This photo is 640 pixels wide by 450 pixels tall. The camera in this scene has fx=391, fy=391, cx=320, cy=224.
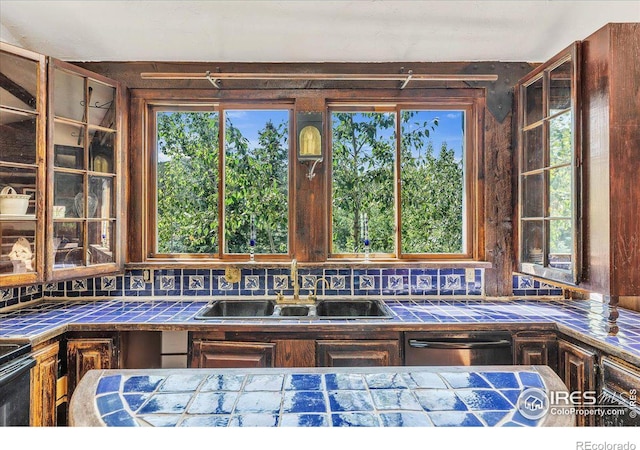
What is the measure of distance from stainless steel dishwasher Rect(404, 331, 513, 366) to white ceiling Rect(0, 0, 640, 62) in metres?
1.87

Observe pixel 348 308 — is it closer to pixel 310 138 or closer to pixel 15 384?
pixel 310 138

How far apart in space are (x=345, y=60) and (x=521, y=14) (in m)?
1.12

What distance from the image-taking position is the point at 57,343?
210 cm

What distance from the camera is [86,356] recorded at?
2.18 metres

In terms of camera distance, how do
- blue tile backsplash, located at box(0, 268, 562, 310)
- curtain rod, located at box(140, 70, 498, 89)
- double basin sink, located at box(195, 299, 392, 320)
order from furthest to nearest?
blue tile backsplash, located at box(0, 268, 562, 310), double basin sink, located at box(195, 299, 392, 320), curtain rod, located at box(140, 70, 498, 89)

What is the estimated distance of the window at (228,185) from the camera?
289 cm

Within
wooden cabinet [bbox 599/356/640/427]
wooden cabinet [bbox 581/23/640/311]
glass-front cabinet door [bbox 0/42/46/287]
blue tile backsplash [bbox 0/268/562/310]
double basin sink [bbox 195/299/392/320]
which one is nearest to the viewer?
wooden cabinet [bbox 599/356/640/427]

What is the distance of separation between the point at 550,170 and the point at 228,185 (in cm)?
214

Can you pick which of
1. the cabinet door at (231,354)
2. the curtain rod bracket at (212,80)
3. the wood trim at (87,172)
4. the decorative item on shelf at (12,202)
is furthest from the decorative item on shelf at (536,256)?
the decorative item on shelf at (12,202)

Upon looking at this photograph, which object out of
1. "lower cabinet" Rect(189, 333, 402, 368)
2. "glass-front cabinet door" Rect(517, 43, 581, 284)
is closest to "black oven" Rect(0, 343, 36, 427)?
"lower cabinet" Rect(189, 333, 402, 368)

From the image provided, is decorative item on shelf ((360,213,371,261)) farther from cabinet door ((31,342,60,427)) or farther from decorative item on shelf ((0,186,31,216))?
decorative item on shelf ((0,186,31,216))

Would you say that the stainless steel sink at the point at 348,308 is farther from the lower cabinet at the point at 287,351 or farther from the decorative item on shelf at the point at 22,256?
the decorative item on shelf at the point at 22,256

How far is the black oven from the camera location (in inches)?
66.1
